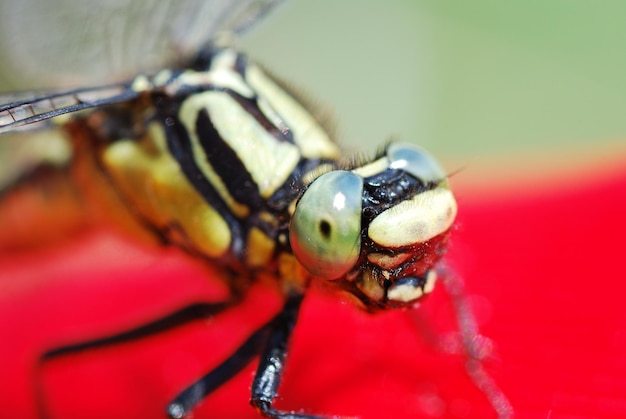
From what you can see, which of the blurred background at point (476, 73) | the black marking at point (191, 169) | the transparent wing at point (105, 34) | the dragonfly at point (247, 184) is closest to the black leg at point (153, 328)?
the dragonfly at point (247, 184)

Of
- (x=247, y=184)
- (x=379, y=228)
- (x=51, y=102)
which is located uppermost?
(x=51, y=102)

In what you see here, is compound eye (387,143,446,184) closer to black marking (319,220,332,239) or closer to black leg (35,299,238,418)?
black marking (319,220,332,239)

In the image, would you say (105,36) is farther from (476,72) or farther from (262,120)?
(476,72)

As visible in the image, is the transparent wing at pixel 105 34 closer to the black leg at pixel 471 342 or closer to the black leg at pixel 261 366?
the black leg at pixel 261 366

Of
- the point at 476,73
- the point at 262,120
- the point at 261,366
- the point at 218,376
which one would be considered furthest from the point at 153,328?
the point at 476,73

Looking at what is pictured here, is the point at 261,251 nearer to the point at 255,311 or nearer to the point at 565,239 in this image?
the point at 255,311

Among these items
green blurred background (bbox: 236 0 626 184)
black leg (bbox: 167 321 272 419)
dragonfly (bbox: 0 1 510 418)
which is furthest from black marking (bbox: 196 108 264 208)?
green blurred background (bbox: 236 0 626 184)
